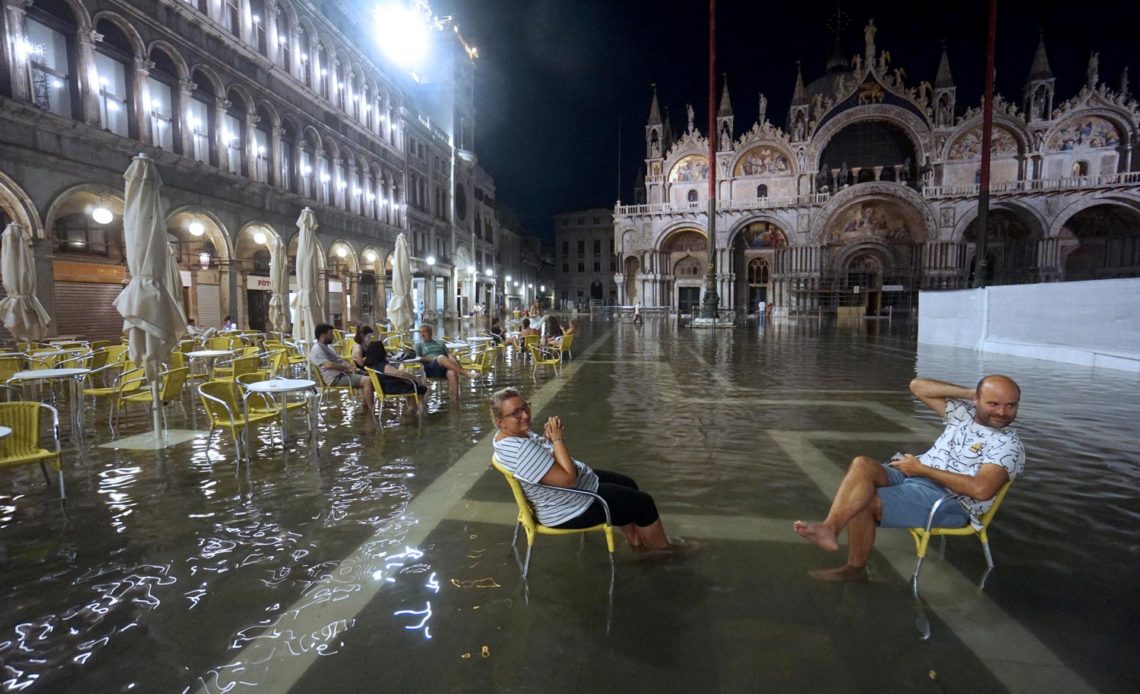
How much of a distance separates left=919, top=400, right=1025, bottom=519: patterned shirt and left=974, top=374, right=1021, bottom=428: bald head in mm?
80

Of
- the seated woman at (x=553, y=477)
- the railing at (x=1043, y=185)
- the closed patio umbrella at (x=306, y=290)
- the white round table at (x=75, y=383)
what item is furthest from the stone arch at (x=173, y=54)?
the railing at (x=1043, y=185)

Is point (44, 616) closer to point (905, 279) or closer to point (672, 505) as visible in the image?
point (672, 505)

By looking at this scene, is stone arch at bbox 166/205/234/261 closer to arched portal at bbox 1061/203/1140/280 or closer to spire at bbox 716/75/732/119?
spire at bbox 716/75/732/119

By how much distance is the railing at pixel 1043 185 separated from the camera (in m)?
37.7

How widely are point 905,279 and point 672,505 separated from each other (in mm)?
46336

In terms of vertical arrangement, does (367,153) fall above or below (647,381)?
above

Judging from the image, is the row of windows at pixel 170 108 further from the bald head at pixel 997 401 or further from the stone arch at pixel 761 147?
the stone arch at pixel 761 147

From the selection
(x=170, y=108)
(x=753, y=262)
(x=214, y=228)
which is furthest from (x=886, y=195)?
(x=170, y=108)

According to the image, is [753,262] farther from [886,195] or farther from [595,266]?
[595,266]

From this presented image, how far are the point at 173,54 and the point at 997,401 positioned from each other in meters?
23.1

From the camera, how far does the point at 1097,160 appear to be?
130 feet

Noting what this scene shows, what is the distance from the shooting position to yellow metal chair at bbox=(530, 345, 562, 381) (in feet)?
37.0

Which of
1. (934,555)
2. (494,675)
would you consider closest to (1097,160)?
(934,555)

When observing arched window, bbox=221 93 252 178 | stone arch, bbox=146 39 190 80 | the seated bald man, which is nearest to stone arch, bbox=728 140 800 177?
arched window, bbox=221 93 252 178
